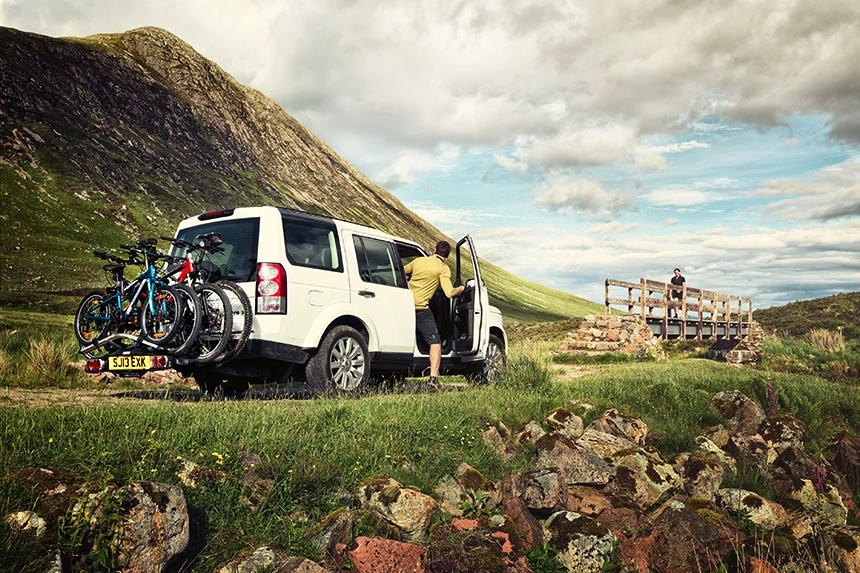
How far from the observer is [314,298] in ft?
29.0

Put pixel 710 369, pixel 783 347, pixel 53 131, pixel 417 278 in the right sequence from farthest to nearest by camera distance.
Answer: pixel 53 131 < pixel 783 347 < pixel 710 369 < pixel 417 278

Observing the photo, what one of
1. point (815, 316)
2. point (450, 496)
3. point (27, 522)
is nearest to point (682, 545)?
point (450, 496)

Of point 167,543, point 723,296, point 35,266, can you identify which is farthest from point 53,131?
point 167,543

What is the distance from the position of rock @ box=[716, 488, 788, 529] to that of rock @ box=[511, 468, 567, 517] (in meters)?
2.25

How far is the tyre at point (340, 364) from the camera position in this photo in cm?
886

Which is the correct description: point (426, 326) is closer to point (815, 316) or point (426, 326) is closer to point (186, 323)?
point (186, 323)

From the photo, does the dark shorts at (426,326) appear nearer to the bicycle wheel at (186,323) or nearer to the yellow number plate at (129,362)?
the bicycle wheel at (186,323)

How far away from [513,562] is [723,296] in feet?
114

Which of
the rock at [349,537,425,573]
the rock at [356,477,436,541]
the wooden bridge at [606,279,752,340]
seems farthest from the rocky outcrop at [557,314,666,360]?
the rock at [349,537,425,573]

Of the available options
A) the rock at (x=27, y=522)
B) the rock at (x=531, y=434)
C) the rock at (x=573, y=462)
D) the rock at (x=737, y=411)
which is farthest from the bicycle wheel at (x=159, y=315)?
the rock at (x=737, y=411)

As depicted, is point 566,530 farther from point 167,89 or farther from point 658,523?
point 167,89

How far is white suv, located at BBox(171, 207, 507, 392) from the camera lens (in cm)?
839

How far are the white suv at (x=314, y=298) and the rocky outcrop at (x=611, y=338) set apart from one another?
481 inches

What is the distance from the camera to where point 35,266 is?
59062 mm
